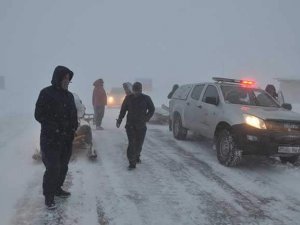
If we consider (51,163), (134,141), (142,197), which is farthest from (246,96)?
(51,163)

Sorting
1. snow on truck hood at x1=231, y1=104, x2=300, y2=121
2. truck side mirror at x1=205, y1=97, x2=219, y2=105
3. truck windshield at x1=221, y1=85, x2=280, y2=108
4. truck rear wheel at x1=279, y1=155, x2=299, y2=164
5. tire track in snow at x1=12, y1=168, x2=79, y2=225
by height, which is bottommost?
tire track in snow at x1=12, y1=168, x2=79, y2=225

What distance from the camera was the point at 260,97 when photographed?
364 inches

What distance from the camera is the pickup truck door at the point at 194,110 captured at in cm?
985

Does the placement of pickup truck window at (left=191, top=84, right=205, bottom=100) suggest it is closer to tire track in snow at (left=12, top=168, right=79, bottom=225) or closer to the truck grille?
the truck grille

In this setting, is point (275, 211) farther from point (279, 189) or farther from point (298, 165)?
point (298, 165)

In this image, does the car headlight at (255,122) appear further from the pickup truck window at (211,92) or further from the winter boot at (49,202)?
the winter boot at (49,202)

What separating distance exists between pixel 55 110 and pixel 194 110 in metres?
5.38

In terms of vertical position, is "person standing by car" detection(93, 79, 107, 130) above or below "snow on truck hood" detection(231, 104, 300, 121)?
below

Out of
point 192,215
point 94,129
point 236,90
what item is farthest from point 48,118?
point 94,129

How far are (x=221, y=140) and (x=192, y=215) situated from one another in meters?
3.32

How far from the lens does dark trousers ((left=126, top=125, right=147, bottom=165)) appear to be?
7738 mm

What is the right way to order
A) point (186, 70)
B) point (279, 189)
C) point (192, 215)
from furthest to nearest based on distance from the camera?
point (186, 70), point (279, 189), point (192, 215)

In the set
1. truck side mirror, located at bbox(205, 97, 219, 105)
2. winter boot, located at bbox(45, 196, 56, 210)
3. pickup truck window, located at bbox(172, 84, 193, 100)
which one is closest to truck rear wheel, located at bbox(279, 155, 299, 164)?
truck side mirror, located at bbox(205, 97, 219, 105)

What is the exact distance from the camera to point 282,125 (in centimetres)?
766
